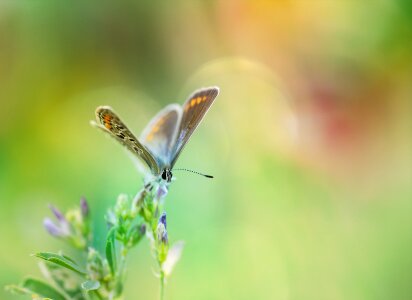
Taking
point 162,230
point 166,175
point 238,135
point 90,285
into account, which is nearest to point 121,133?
point 166,175

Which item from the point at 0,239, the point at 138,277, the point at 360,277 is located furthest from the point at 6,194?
the point at 360,277

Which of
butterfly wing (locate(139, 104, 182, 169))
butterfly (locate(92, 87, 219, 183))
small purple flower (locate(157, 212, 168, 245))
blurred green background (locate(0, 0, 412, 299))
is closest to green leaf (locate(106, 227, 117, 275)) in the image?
small purple flower (locate(157, 212, 168, 245))

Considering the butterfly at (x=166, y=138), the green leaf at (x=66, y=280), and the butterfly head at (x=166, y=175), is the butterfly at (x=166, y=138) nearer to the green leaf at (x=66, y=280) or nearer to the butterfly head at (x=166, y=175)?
the butterfly head at (x=166, y=175)

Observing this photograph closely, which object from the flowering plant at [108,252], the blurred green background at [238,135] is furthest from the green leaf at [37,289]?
the blurred green background at [238,135]

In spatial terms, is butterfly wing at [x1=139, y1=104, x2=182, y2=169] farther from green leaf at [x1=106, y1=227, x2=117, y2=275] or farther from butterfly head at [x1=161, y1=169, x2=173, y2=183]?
green leaf at [x1=106, y1=227, x2=117, y2=275]

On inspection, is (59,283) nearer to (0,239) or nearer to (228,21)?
(0,239)
